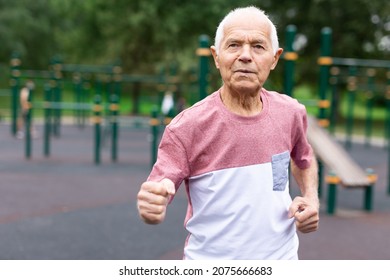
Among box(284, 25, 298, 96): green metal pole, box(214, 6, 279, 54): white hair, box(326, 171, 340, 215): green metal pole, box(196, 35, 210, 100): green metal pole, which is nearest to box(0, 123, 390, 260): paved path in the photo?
box(326, 171, 340, 215): green metal pole

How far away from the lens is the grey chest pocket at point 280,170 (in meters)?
1.73

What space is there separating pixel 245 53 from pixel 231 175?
0.33m

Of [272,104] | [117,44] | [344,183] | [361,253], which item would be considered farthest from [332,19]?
[272,104]

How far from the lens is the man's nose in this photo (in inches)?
64.8

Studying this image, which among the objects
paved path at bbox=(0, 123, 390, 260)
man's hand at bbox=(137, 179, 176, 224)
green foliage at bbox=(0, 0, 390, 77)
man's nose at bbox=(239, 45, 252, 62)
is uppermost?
green foliage at bbox=(0, 0, 390, 77)

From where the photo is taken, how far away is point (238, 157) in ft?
5.54

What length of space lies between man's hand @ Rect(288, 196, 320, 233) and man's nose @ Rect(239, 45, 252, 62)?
0.44m

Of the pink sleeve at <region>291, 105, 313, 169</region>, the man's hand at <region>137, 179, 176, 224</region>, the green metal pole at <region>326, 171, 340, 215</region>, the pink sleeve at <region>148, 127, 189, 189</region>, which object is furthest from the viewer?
the green metal pole at <region>326, 171, 340, 215</region>

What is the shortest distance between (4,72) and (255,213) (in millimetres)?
29210

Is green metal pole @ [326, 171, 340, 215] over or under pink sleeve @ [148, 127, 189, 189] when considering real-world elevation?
under

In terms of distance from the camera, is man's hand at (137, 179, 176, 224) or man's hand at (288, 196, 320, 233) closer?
man's hand at (137, 179, 176, 224)

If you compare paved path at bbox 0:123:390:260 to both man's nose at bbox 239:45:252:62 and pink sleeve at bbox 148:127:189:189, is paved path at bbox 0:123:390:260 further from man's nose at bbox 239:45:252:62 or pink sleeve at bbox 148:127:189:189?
man's nose at bbox 239:45:252:62

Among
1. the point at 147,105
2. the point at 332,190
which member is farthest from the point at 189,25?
the point at 332,190

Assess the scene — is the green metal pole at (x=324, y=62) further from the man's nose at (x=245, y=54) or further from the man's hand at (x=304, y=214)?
the man's nose at (x=245, y=54)
